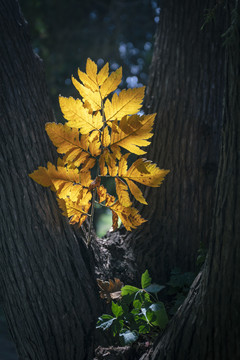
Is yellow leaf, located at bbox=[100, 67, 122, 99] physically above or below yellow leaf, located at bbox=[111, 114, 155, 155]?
above

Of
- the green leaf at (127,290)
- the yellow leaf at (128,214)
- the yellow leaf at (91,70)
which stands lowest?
the green leaf at (127,290)

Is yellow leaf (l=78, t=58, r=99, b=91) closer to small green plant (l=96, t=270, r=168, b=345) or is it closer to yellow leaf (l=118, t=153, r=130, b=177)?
yellow leaf (l=118, t=153, r=130, b=177)

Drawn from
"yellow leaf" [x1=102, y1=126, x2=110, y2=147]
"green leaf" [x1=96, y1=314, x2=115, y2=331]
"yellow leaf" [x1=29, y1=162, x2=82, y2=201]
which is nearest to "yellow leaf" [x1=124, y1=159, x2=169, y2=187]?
"yellow leaf" [x1=102, y1=126, x2=110, y2=147]

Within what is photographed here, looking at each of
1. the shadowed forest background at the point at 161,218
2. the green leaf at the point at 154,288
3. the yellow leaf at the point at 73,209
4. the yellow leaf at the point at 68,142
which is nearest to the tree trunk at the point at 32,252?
the shadowed forest background at the point at 161,218

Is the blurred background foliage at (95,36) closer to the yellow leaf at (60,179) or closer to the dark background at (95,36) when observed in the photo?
the dark background at (95,36)

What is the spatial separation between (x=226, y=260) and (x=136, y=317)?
0.57 m

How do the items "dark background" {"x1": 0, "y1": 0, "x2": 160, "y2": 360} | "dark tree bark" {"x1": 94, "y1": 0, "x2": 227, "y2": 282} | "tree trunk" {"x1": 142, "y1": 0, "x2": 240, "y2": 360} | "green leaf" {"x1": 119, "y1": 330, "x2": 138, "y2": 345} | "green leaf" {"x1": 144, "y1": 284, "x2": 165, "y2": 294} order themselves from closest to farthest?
"tree trunk" {"x1": 142, "y1": 0, "x2": 240, "y2": 360}
"green leaf" {"x1": 119, "y1": 330, "x2": 138, "y2": 345}
"green leaf" {"x1": 144, "y1": 284, "x2": 165, "y2": 294}
"dark tree bark" {"x1": 94, "y1": 0, "x2": 227, "y2": 282}
"dark background" {"x1": 0, "y1": 0, "x2": 160, "y2": 360}

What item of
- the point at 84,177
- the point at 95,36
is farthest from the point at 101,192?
the point at 95,36

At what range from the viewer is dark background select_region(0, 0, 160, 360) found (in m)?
7.64

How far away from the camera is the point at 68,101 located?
157 cm

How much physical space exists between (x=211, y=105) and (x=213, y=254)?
1.21 meters

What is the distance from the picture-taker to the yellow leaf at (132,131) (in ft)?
5.16

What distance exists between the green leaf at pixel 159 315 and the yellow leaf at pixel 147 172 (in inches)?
23.1

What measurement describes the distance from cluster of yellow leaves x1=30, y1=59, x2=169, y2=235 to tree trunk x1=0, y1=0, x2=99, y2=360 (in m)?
0.17
